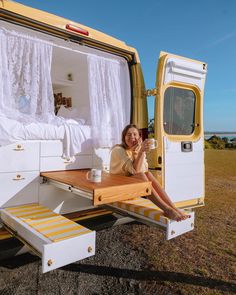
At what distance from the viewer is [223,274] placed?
2646 millimetres

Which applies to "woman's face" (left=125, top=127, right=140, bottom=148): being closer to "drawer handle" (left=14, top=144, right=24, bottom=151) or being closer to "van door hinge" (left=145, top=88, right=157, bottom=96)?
"van door hinge" (left=145, top=88, right=157, bottom=96)

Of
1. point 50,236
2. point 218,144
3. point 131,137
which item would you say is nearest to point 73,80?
point 131,137

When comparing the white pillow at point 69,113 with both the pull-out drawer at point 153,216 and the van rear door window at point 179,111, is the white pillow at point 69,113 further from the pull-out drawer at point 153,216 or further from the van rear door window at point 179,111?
the pull-out drawer at point 153,216

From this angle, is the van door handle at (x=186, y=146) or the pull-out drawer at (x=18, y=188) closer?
the pull-out drawer at (x=18, y=188)

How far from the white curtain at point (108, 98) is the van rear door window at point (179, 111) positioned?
1.88 ft

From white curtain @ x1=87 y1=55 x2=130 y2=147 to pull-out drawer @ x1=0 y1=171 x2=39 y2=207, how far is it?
107cm

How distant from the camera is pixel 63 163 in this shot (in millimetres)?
3098

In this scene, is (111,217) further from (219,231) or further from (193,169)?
(219,231)

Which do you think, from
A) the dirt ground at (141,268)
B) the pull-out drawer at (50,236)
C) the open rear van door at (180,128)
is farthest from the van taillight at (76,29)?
the dirt ground at (141,268)

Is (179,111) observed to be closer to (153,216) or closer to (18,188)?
(153,216)

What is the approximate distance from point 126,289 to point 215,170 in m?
7.76

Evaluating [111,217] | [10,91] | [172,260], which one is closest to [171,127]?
[111,217]

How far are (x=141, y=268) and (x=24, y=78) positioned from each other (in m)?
2.38

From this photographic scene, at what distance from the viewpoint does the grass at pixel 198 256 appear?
8.00 ft
